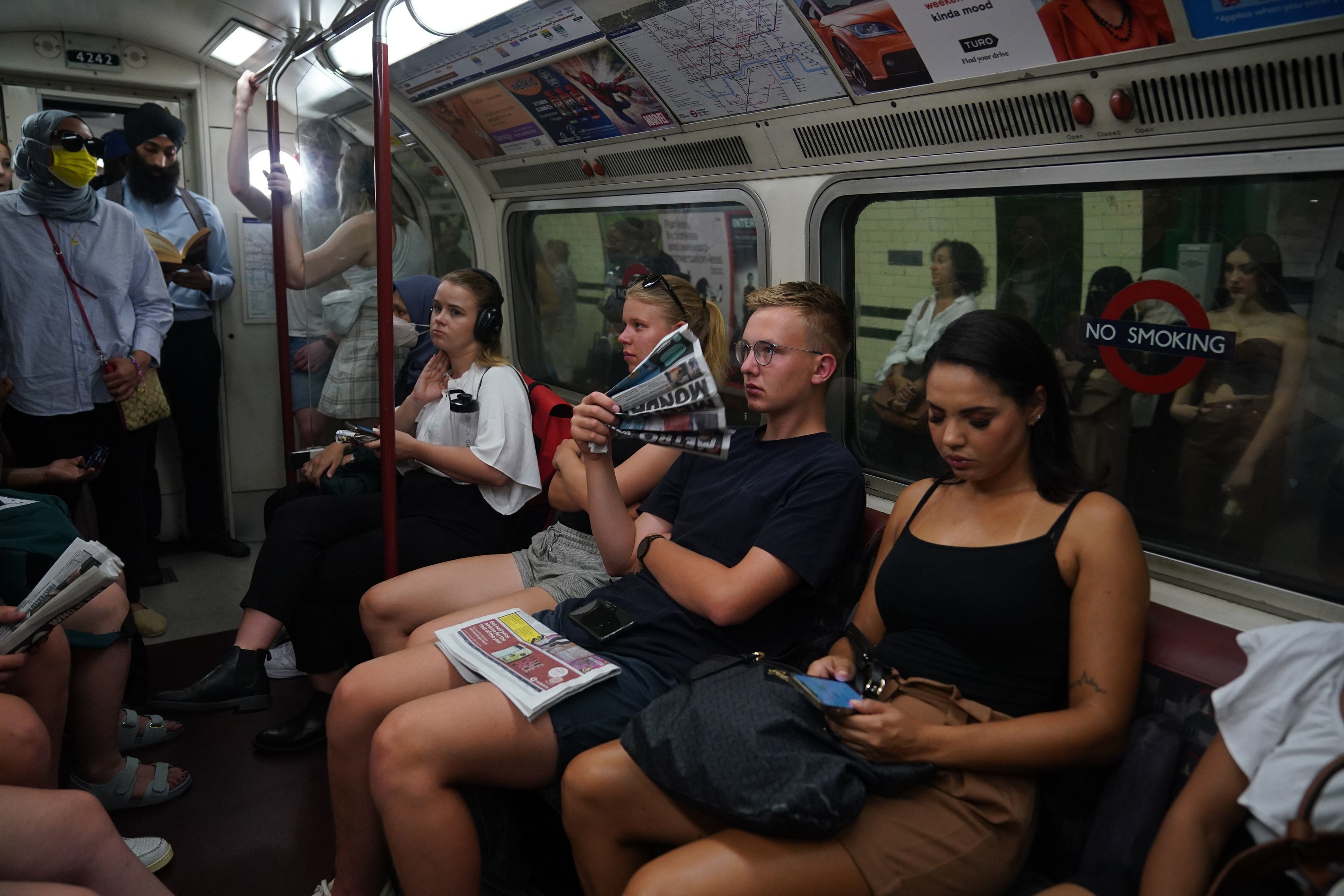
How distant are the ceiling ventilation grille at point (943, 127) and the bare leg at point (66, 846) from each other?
270cm

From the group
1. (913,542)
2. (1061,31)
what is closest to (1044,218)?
(1061,31)

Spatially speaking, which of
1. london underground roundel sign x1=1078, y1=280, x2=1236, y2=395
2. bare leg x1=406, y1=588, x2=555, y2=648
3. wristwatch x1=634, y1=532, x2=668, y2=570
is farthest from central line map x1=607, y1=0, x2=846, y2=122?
bare leg x1=406, y1=588, x2=555, y2=648

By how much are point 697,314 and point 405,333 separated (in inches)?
69.8

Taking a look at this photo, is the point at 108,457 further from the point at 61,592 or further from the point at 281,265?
the point at 61,592

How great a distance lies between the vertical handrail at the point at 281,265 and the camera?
438cm

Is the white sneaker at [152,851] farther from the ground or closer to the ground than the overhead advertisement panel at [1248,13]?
closer to the ground

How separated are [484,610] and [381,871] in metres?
0.73

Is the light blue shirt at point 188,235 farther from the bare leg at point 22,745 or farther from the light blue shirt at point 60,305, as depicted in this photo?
the bare leg at point 22,745

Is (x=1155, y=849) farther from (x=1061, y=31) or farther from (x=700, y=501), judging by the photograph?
(x=1061, y=31)

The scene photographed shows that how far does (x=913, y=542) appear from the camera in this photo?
2182 millimetres

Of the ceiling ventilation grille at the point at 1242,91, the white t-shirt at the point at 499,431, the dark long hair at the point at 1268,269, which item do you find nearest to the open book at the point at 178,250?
the white t-shirt at the point at 499,431

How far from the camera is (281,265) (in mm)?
4520

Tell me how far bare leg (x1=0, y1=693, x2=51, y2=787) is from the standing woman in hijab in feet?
6.87

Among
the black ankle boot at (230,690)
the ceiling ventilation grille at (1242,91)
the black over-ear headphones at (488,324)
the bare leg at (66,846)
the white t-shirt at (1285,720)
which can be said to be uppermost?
the ceiling ventilation grille at (1242,91)
